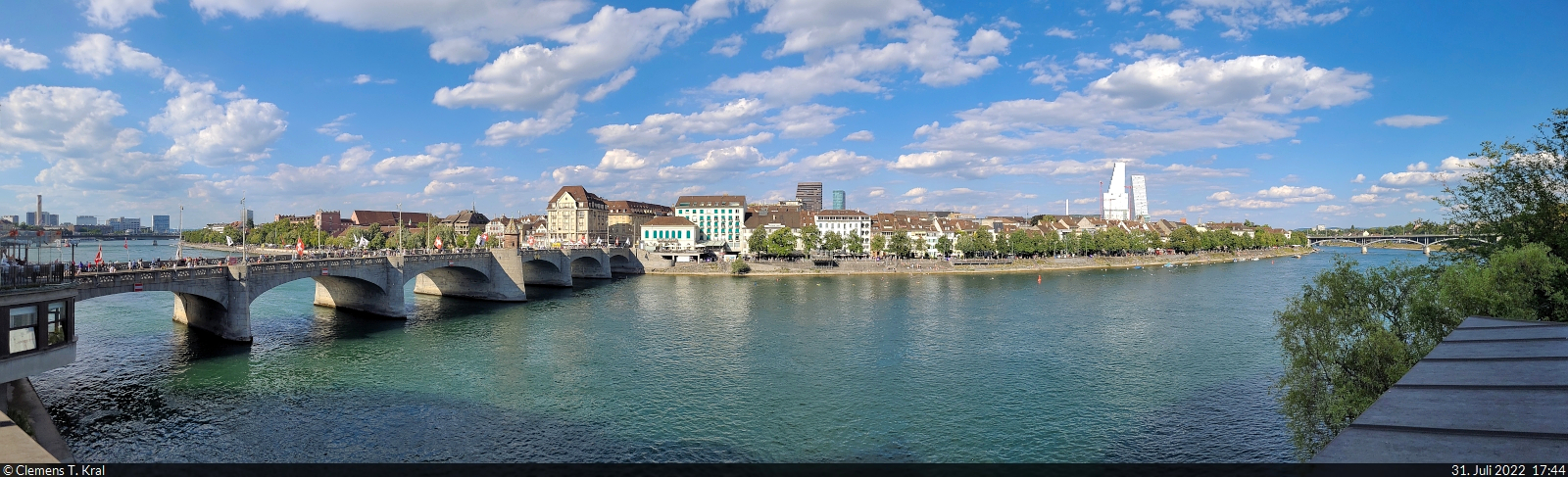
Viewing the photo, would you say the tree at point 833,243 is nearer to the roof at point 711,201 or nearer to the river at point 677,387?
the roof at point 711,201

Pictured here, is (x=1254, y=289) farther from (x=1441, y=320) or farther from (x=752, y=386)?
(x=752, y=386)

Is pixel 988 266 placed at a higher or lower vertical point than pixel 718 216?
lower

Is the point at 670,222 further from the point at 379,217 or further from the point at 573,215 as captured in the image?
the point at 379,217

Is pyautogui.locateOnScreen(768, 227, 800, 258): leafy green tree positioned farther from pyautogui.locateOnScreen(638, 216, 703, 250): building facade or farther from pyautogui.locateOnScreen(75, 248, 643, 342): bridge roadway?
pyautogui.locateOnScreen(75, 248, 643, 342): bridge roadway

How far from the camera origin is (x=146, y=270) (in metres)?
29.6

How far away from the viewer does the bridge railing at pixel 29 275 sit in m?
17.5

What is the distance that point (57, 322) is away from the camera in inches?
750

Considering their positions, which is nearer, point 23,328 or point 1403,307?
point 23,328

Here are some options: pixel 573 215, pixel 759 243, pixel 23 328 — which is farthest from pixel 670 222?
pixel 23 328

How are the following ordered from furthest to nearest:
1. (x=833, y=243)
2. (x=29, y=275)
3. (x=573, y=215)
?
(x=573, y=215), (x=833, y=243), (x=29, y=275)

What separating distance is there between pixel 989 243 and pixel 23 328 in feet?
356

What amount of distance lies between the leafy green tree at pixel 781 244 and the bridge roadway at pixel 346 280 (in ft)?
99.6

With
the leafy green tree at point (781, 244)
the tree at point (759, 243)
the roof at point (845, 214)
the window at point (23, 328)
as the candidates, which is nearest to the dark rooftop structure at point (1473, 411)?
the window at point (23, 328)

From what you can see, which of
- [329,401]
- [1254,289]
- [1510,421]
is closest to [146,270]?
[329,401]
